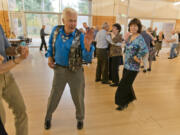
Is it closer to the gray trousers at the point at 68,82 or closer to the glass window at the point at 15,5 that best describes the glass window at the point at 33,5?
the glass window at the point at 15,5

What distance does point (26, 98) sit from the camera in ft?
9.57

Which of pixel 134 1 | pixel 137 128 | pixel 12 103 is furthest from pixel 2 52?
pixel 134 1

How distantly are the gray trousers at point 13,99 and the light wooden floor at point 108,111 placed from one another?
65 centimetres

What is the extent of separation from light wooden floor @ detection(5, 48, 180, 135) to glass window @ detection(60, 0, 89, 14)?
8243 mm

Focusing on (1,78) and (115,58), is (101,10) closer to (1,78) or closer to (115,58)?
(115,58)

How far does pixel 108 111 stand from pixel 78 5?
9.98 metres

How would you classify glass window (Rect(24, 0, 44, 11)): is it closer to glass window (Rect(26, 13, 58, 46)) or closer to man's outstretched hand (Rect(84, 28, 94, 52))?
glass window (Rect(26, 13, 58, 46))

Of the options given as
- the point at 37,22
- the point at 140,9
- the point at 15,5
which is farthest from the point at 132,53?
the point at 140,9

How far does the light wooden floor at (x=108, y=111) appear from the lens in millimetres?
2086

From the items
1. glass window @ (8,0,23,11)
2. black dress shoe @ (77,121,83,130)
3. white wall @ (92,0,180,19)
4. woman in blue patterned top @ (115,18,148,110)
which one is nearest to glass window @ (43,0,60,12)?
glass window @ (8,0,23,11)

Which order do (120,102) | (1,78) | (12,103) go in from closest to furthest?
(1,78) < (12,103) < (120,102)

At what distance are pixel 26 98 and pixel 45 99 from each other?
40cm

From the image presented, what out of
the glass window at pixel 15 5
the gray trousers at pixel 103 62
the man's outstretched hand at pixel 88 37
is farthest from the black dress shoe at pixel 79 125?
the glass window at pixel 15 5

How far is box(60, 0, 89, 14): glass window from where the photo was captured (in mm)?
10555
